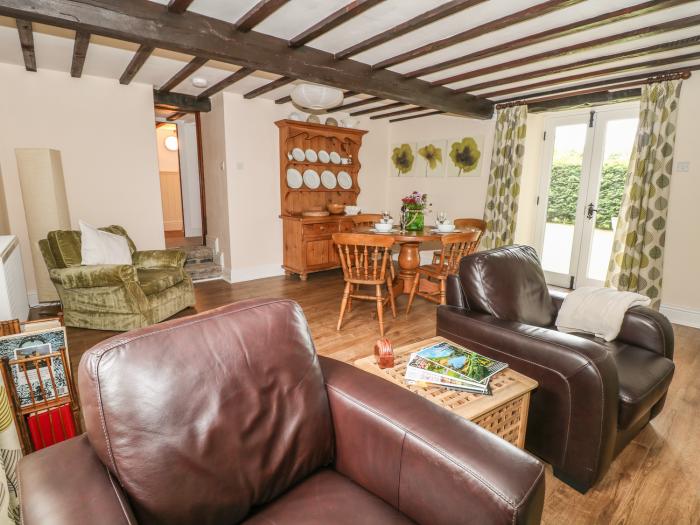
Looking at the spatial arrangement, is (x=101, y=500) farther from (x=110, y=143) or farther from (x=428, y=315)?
(x=110, y=143)

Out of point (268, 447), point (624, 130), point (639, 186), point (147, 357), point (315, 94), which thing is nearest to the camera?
point (147, 357)

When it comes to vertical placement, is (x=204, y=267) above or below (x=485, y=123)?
below

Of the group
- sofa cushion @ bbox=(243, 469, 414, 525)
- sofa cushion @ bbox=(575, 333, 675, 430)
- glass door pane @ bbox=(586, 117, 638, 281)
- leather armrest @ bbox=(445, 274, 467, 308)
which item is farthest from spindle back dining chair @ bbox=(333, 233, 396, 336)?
glass door pane @ bbox=(586, 117, 638, 281)

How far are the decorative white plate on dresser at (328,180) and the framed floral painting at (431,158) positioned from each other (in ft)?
4.46

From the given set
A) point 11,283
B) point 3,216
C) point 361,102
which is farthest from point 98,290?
point 361,102

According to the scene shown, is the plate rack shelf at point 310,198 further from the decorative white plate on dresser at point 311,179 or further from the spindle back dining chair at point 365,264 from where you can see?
the spindle back dining chair at point 365,264

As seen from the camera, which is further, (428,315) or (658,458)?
(428,315)

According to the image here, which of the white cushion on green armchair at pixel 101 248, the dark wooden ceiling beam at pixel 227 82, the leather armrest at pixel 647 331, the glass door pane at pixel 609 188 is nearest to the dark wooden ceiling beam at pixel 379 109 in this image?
the dark wooden ceiling beam at pixel 227 82

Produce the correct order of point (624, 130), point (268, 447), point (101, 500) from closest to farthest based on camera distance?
point (101, 500) → point (268, 447) → point (624, 130)

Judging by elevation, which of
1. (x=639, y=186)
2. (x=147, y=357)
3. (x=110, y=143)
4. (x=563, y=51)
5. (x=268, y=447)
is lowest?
(x=268, y=447)

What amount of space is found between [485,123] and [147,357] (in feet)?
16.8

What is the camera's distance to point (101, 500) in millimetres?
775

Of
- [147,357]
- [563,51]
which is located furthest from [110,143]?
[563,51]

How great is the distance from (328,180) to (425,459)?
5101 millimetres
